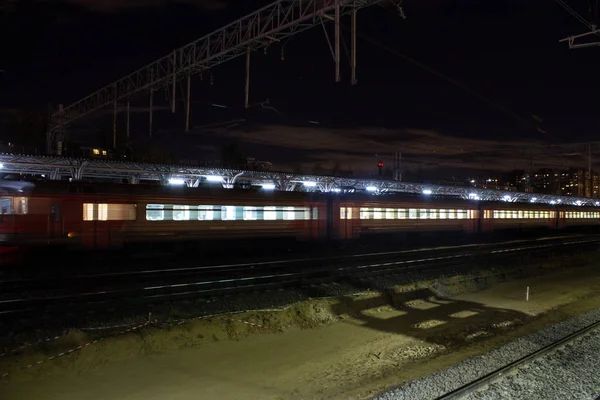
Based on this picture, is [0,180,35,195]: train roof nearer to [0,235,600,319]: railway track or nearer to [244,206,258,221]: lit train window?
[0,235,600,319]: railway track

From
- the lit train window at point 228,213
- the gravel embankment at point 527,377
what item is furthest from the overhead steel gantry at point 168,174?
the gravel embankment at point 527,377

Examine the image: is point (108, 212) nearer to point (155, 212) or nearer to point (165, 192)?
point (155, 212)

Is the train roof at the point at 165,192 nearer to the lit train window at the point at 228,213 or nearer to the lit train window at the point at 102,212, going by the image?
the lit train window at the point at 102,212

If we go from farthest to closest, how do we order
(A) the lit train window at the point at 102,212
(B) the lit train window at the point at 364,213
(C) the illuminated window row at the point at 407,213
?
(B) the lit train window at the point at 364,213
(C) the illuminated window row at the point at 407,213
(A) the lit train window at the point at 102,212

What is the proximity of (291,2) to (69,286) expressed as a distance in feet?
35.7

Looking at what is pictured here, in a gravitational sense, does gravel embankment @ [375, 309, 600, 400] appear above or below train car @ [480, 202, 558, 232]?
below

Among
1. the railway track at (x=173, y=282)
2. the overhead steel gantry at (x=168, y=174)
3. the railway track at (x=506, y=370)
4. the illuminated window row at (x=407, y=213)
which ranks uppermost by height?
the overhead steel gantry at (x=168, y=174)

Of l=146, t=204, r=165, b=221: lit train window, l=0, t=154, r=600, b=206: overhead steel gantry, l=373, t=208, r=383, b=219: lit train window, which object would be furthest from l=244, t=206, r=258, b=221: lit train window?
l=373, t=208, r=383, b=219: lit train window

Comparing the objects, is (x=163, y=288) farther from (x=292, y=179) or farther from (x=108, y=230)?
(x=292, y=179)

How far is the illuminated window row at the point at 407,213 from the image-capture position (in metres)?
26.5

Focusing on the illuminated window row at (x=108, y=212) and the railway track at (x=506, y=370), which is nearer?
the railway track at (x=506, y=370)

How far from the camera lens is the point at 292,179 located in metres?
34.6

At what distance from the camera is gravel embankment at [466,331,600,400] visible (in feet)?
23.9

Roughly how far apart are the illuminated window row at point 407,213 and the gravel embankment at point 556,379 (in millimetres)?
16947
